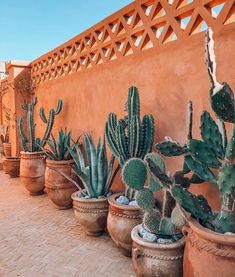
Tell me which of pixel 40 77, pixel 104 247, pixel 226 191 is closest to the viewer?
pixel 226 191

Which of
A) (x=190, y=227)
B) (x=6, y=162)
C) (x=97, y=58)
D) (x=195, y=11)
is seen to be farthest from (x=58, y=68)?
(x=190, y=227)

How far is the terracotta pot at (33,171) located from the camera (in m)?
5.38

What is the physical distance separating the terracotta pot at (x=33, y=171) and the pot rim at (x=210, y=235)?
12.9 feet

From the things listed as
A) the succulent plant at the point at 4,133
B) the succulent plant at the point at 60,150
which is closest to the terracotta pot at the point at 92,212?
the succulent plant at the point at 60,150

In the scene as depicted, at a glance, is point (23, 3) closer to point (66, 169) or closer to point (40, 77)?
point (40, 77)

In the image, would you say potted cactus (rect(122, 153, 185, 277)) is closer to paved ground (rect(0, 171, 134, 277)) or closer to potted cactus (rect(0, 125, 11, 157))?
paved ground (rect(0, 171, 134, 277))

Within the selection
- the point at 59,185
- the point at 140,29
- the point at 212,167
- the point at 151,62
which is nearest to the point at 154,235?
the point at 212,167

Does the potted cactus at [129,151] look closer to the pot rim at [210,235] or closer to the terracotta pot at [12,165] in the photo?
the pot rim at [210,235]

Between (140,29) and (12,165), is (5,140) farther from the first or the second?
(140,29)

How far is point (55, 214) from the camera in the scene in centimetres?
451

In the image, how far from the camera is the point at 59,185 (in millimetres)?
4492

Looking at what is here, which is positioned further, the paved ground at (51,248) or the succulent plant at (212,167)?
the paved ground at (51,248)

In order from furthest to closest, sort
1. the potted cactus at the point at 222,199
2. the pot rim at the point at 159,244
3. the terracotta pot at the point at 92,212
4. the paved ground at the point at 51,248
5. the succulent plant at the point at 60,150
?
the succulent plant at the point at 60,150
the terracotta pot at the point at 92,212
the paved ground at the point at 51,248
the pot rim at the point at 159,244
the potted cactus at the point at 222,199

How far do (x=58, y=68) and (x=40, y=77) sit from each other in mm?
994
